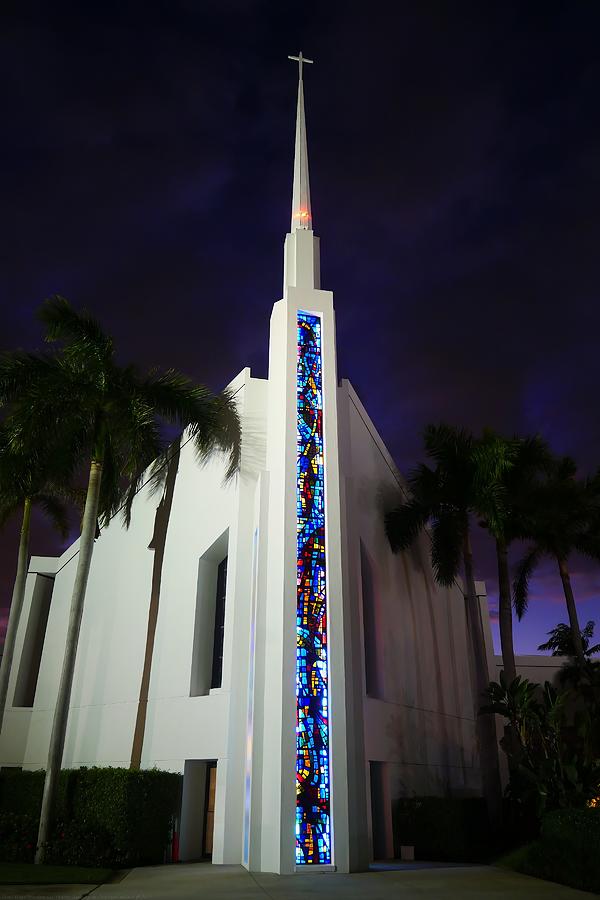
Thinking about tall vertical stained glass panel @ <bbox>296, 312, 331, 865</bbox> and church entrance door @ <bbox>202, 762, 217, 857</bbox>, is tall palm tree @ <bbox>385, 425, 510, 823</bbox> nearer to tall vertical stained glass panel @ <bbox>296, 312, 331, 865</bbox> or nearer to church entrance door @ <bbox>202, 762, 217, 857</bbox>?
tall vertical stained glass panel @ <bbox>296, 312, 331, 865</bbox>

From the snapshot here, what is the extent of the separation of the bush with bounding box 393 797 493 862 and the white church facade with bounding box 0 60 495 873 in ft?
1.27

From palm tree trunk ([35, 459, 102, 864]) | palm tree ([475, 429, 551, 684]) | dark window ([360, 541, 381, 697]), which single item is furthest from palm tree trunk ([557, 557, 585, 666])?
palm tree trunk ([35, 459, 102, 864])

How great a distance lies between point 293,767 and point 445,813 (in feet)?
20.7

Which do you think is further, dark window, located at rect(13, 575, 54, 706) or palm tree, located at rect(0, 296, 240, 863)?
dark window, located at rect(13, 575, 54, 706)

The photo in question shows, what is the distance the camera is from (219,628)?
15.2 meters

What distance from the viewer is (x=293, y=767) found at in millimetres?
10234

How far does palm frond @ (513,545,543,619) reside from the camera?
25062 mm

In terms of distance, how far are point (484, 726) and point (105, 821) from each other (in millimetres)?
10261

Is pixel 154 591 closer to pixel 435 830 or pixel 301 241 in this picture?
pixel 435 830

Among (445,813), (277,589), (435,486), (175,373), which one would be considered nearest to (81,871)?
(277,589)

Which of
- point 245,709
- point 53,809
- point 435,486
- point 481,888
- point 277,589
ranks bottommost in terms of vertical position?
point 481,888

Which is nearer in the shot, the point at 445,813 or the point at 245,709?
the point at 245,709

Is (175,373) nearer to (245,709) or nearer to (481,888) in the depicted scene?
(245,709)

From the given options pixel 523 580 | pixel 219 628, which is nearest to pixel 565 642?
pixel 523 580
